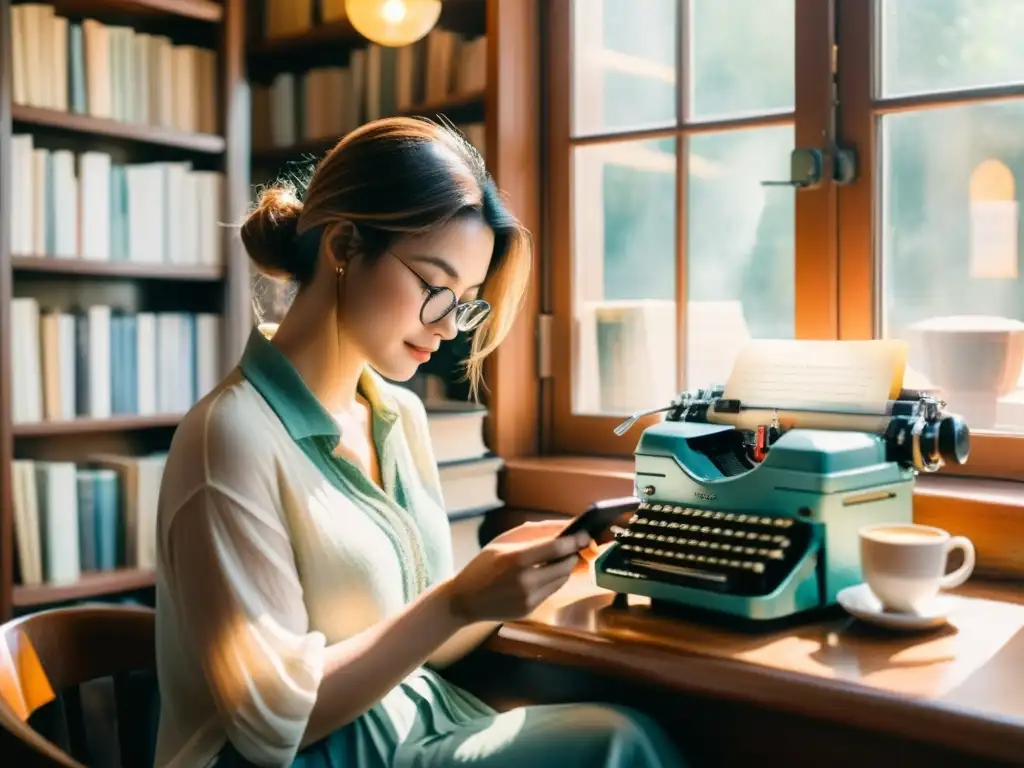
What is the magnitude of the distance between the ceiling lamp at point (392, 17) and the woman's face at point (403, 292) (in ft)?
2.38

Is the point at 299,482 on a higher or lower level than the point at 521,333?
lower

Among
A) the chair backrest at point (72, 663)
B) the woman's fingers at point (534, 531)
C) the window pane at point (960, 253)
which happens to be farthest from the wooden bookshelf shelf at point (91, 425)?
the window pane at point (960, 253)

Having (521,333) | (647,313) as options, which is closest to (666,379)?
(647,313)

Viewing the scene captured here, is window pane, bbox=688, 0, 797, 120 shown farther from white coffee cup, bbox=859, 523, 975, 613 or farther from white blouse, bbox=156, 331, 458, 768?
white blouse, bbox=156, 331, 458, 768

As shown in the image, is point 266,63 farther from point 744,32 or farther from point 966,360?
point 966,360

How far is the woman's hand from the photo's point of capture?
115 centimetres

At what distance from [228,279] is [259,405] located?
1.22 m

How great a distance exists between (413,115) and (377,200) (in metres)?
1.08

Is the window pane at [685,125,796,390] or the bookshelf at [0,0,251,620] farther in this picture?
the bookshelf at [0,0,251,620]

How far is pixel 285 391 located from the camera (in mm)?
1275

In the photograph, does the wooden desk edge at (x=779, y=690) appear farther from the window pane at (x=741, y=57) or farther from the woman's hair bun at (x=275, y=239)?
the window pane at (x=741, y=57)

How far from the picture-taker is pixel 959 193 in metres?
1.68

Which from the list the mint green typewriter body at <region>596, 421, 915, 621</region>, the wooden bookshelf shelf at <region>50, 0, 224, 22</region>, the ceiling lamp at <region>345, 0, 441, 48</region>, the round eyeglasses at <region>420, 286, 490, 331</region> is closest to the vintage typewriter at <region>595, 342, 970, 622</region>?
the mint green typewriter body at <region>596, 421, 915, 621</region>

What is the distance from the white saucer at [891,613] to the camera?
1.21 meters
